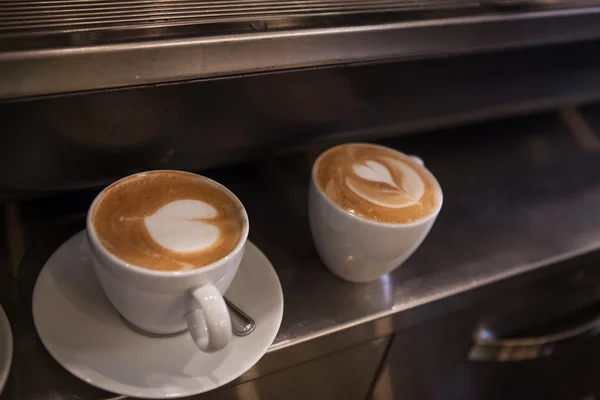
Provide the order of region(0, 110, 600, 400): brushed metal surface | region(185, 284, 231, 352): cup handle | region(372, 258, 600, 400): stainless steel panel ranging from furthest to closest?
region(372, 258, 600, 400): stainless steel panel → region(0, 110, 600, 400): brushed metal surface → region(185, 284, 231, 352): cup handle

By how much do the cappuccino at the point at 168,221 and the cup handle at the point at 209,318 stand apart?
1.0 inches

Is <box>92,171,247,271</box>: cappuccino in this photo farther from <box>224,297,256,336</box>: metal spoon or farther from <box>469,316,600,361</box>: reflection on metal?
<box>469,316,600,361</box>: reflection on metal

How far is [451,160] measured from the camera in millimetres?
748

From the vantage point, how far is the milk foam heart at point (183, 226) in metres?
0.42

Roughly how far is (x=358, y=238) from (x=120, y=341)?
0.71ft

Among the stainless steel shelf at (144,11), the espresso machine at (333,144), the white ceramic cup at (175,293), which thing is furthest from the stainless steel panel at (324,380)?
the stainless steel shelf at (144,11)

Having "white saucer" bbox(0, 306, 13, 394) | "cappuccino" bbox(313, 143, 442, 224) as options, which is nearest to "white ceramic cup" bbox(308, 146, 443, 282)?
"cappuccino" bbox(313, 143, 442, 224)

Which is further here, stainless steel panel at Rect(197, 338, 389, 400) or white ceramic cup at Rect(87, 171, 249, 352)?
stainless steel panel at Rect(197, 338, 389, 400)

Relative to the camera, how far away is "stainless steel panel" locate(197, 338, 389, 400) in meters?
0.51

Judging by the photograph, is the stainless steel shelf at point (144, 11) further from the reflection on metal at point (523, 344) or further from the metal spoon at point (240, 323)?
the reflection on metal at point (523, 344)

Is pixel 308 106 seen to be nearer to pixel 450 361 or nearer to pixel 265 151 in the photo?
pixel 265 151

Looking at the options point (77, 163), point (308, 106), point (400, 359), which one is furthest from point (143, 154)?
point (400, 359)

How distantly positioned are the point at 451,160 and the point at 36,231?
0.51m

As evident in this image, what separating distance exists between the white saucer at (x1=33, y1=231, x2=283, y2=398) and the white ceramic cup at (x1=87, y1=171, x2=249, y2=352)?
0.03 m
